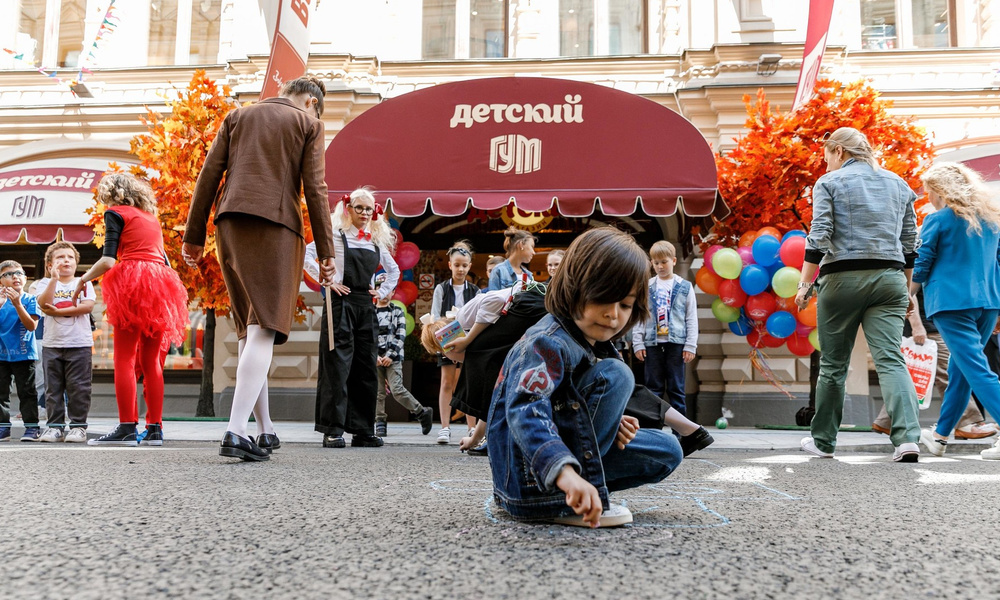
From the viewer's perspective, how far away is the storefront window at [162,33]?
12.1m

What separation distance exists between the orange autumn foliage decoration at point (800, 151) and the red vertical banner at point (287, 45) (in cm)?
484

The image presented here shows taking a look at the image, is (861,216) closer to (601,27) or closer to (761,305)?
(761,305)

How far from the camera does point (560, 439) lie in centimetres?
181

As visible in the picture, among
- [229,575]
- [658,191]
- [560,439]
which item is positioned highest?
[658,191]

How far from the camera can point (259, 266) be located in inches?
148

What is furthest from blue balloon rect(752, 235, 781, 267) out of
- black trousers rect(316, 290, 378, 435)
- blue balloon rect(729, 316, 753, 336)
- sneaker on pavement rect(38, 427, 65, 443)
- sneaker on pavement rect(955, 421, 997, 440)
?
sneaker on pavement rect(38, 427, 65, 443)

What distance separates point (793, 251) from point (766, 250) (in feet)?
0.86

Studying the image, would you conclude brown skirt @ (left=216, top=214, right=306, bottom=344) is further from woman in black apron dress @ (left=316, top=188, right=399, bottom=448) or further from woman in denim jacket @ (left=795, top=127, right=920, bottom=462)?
woman in denim jacket @ (left=795, top=127, right=920, bottom=462)

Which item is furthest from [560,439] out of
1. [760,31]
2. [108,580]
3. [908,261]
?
[760,31]

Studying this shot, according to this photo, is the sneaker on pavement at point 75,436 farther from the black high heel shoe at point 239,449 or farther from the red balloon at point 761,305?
the red balloon at point 761,305

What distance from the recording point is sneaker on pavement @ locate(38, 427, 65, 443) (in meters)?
5.54

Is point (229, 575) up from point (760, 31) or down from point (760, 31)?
down

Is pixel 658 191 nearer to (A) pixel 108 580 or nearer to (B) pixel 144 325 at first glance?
(B) pixel 144 325

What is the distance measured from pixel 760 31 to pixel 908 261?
651cm
